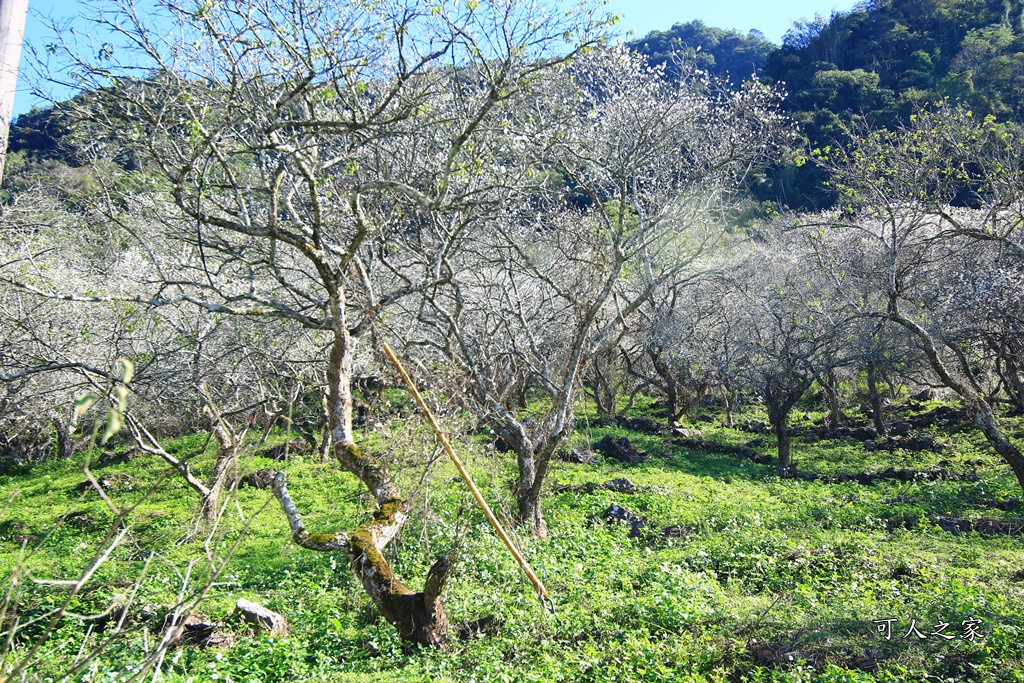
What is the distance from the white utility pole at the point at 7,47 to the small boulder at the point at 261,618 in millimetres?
4900

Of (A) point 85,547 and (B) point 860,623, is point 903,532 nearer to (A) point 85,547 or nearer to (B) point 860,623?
(B) point 860,623

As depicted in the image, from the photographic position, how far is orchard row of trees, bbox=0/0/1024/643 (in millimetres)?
6035

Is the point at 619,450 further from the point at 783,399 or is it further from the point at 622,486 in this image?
the point at 783,399

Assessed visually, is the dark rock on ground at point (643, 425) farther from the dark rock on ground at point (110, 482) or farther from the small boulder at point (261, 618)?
the small boulder at point (261, 618)

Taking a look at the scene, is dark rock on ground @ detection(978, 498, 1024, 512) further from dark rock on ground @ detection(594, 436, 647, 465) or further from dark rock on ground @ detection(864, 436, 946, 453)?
dark rock on ground @ detection(594, 436, 647, 465)

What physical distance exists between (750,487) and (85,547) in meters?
9.85

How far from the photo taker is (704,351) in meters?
17.7

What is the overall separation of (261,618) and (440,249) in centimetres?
386

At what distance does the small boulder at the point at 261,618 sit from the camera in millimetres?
5977

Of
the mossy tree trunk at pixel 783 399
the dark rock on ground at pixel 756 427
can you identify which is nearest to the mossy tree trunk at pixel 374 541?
the mossy tree trunk at pixel 783 399

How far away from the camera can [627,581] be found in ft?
23.6

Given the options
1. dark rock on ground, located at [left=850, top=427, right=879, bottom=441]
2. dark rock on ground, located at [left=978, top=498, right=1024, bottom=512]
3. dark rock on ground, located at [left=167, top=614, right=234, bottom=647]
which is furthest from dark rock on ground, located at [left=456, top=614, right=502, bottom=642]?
dark rock on ground, located at [left=850, top=427, right=879, bottom=441]

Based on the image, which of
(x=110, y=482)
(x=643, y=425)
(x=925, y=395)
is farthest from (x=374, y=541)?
(x=925, y=395)

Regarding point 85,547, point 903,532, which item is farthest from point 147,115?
point 903,532
